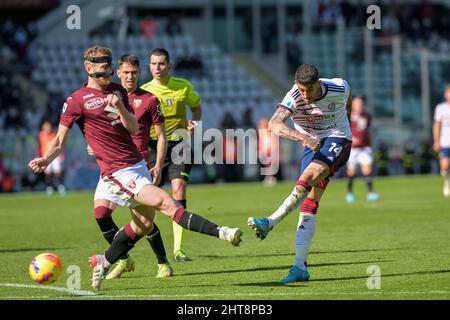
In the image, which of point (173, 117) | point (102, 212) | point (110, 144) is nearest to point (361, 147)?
point (173, 117)

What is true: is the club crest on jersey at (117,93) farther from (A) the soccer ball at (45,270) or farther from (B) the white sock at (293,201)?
(B) the white sock at (293,201)

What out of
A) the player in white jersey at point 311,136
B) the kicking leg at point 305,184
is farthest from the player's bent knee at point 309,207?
the kicking leg at point 305,184

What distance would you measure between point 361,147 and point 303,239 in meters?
14.2

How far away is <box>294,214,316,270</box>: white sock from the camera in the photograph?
412 inches

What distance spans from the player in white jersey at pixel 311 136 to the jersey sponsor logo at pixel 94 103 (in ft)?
6.15

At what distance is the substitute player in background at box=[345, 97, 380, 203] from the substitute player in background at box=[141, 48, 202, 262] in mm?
10889

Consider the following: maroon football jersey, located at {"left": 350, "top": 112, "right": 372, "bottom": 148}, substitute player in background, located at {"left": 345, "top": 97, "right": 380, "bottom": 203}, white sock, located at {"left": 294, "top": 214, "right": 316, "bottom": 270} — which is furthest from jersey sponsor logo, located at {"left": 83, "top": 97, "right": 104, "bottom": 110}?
maroon football jersey, located at {"left": 350, "top": 112, "right": 372, "bottom": 148}

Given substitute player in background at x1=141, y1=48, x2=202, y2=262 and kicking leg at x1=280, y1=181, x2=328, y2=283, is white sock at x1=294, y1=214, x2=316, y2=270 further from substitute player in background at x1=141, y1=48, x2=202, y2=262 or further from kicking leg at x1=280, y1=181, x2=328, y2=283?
substitute player in background at x1=141, y1=48, x2=202, y2=262


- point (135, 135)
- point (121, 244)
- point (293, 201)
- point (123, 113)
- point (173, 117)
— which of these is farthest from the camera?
point (173, 117)

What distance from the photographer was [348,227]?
16844mm

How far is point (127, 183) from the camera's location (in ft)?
31.9

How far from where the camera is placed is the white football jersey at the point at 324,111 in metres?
10.6

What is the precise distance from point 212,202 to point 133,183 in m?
15.0

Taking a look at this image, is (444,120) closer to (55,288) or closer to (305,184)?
(305,184)
